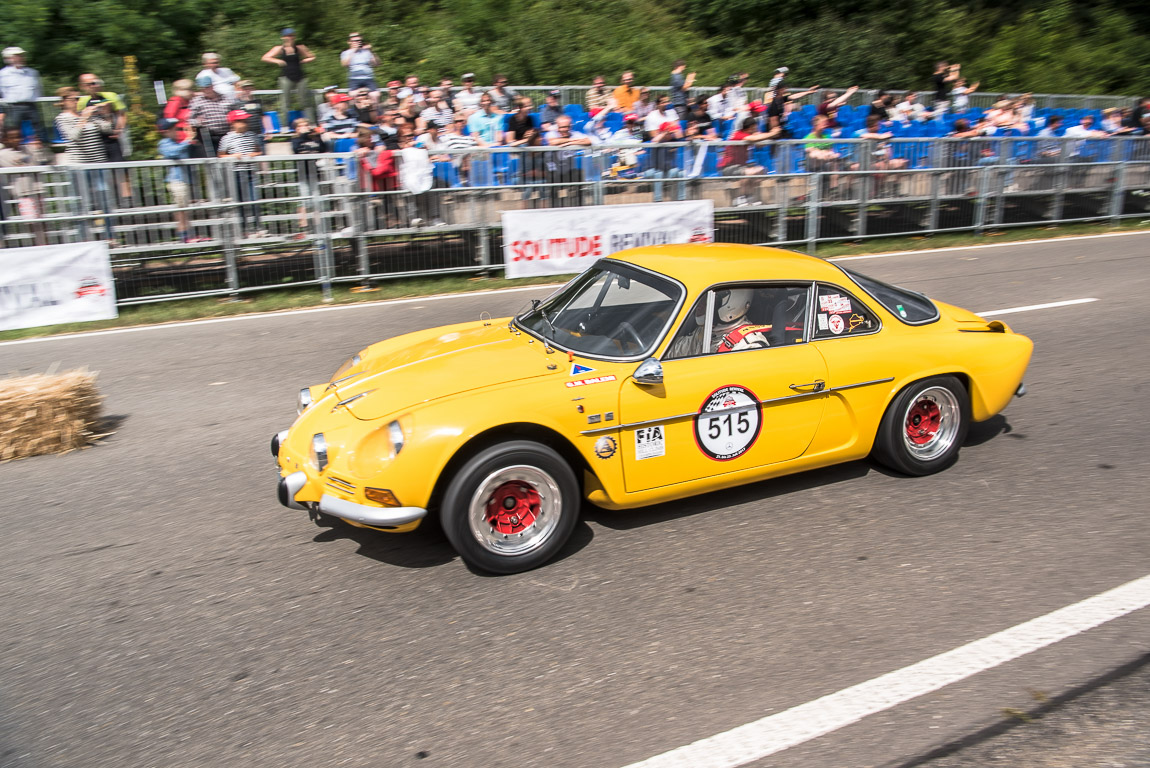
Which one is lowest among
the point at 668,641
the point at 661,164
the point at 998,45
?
the point at 668,641

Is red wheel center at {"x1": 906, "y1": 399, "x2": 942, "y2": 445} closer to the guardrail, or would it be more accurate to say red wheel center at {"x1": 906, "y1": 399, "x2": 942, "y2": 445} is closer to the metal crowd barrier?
the guardrail

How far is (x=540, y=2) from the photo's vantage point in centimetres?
2239

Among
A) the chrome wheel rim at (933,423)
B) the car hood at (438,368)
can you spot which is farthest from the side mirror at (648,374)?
the chrome wheel rim at (933,423)

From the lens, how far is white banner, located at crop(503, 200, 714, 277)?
37.7ft

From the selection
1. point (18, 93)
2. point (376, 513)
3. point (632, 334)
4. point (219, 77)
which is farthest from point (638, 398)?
point (18, 93)

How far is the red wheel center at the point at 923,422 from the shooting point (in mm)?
5273

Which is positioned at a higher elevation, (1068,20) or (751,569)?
(1068,20)

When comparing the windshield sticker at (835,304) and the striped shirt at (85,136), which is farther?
the striped shirt at (85,136)

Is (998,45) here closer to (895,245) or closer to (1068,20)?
(1068,20)

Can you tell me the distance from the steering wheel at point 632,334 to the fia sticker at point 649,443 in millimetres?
470

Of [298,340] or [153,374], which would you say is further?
[298,340]

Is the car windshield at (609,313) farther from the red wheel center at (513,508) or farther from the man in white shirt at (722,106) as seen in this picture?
the man in white shirt at (722,106)

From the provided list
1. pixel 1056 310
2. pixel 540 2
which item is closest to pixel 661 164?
pixel 1056 310

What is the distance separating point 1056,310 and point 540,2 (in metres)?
16.8
